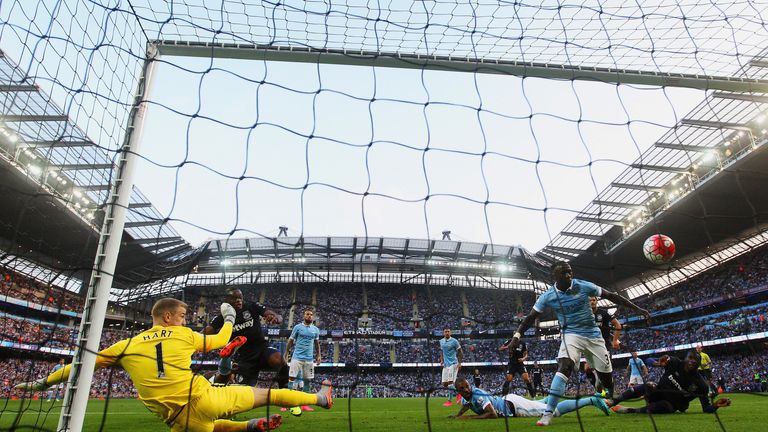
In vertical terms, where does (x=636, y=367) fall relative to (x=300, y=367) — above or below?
below

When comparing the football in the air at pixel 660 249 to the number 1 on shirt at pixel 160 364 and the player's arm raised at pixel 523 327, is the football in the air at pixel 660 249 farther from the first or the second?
the number 1 on shirt at pixel 160 364

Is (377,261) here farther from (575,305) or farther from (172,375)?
(172,375)

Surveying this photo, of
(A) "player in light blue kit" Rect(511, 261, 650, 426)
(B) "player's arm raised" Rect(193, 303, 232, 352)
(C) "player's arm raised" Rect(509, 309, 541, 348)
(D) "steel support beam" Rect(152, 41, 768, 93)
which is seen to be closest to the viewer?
(B) "player's arm raised" Rect(193, 303, 232, 352)

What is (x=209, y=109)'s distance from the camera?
4465mm

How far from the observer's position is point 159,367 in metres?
3.19

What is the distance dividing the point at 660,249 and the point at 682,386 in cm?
247

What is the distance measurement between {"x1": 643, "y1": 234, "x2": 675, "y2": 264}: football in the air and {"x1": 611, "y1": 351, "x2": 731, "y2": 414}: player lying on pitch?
197cm

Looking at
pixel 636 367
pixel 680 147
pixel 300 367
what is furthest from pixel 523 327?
pixel 680 147

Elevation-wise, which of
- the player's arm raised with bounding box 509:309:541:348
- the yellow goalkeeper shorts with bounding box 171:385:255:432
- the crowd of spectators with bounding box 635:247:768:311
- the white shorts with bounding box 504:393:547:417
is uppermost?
the crowd of spectators with bounding box 635:247:768:311

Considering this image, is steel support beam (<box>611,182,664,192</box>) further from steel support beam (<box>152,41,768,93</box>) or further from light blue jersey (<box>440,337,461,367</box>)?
steel support beam (<box>152,41,768,93</box>)

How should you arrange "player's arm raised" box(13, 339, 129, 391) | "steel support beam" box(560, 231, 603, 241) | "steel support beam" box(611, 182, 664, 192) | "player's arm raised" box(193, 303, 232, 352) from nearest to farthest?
"player's arm raised" box(13, 339, 129, 391) < "player's arm raised" box(193, 303, 232, 352) < "steel support beam" box(611, 182, 664, 192) < "steel support beam" box(560, 231, 603, 241)

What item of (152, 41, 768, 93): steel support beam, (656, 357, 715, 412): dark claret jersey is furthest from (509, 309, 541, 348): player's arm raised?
(152, 41, 768, 93): steel support beam

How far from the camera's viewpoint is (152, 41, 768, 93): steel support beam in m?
4.27

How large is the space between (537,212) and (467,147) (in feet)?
3.55
